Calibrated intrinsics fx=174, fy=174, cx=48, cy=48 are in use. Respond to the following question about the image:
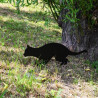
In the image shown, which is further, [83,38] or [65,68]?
[83,38]

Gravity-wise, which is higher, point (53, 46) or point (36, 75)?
point (53, 46)

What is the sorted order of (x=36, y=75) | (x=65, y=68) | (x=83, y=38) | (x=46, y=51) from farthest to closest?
(x=83, y=38), (x=65, y=68), (x=46, y=51), (x=36, y=75)

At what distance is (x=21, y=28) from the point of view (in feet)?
16.8

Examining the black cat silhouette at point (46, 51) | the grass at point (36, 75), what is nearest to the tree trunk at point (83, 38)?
the grass at point (36, 75)

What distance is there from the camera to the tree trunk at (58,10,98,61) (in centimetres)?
360

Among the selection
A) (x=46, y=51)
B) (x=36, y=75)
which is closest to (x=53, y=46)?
(x=46, y=51)

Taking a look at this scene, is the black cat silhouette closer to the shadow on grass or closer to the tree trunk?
the shadow on grass

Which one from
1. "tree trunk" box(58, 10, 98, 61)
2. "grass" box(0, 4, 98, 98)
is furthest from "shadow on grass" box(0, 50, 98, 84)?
"tree trunk" box(58, 10, 98, 61)

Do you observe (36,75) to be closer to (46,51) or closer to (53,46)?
(46,51)

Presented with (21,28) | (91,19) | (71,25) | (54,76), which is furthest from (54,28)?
(54,76)

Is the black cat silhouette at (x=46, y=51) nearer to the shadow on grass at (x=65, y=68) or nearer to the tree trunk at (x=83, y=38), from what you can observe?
the shadow on grass at (x=65, y=68)

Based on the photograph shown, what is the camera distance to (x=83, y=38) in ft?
12.1

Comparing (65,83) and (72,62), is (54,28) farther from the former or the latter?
(65,83)

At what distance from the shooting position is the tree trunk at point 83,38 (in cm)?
360
